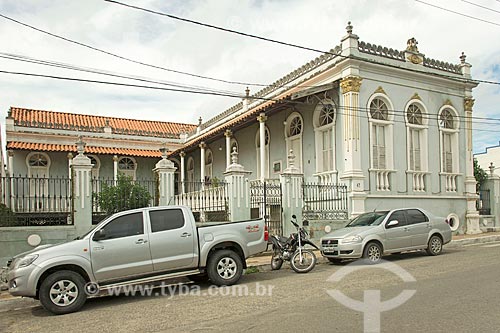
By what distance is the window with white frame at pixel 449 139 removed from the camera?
803 inches

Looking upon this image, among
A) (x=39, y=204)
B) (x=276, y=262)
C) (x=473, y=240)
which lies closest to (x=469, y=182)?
(x=473, y=240)

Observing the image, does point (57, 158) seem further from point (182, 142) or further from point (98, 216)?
point (98, 216)

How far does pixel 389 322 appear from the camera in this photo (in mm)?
5953

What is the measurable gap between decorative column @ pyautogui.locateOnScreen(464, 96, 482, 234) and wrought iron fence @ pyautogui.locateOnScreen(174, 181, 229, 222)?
39.9 feet

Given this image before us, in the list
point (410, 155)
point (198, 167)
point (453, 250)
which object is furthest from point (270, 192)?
point (198, 167)

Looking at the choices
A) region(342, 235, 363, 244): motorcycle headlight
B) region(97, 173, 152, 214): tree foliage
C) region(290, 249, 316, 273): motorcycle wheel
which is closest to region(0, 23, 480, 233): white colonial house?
region(97, 173, 152, 214): tree foliage

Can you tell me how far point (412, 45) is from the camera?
19250mm

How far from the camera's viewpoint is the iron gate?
14.9 meters

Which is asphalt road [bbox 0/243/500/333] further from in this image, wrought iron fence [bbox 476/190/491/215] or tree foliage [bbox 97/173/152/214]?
wrought iron fence [bbox 476/190/491/215]

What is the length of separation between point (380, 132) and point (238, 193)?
23.9 ft

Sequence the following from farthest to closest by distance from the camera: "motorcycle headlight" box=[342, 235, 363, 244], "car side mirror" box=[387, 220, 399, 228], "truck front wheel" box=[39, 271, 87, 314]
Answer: "car side mirror" box=[387, 220, 399, 228]
"motorcycle headlight" box=[342, 235, 363, 244]
"truck front wheel" box=[39, 271, 87, 314]

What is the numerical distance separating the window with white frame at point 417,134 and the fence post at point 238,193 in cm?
842

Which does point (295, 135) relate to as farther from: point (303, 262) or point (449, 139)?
point (303, 262)

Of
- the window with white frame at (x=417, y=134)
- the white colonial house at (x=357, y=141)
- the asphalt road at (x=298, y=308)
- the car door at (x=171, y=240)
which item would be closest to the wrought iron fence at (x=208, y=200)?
the white colonial house at (x=357, y=141)
